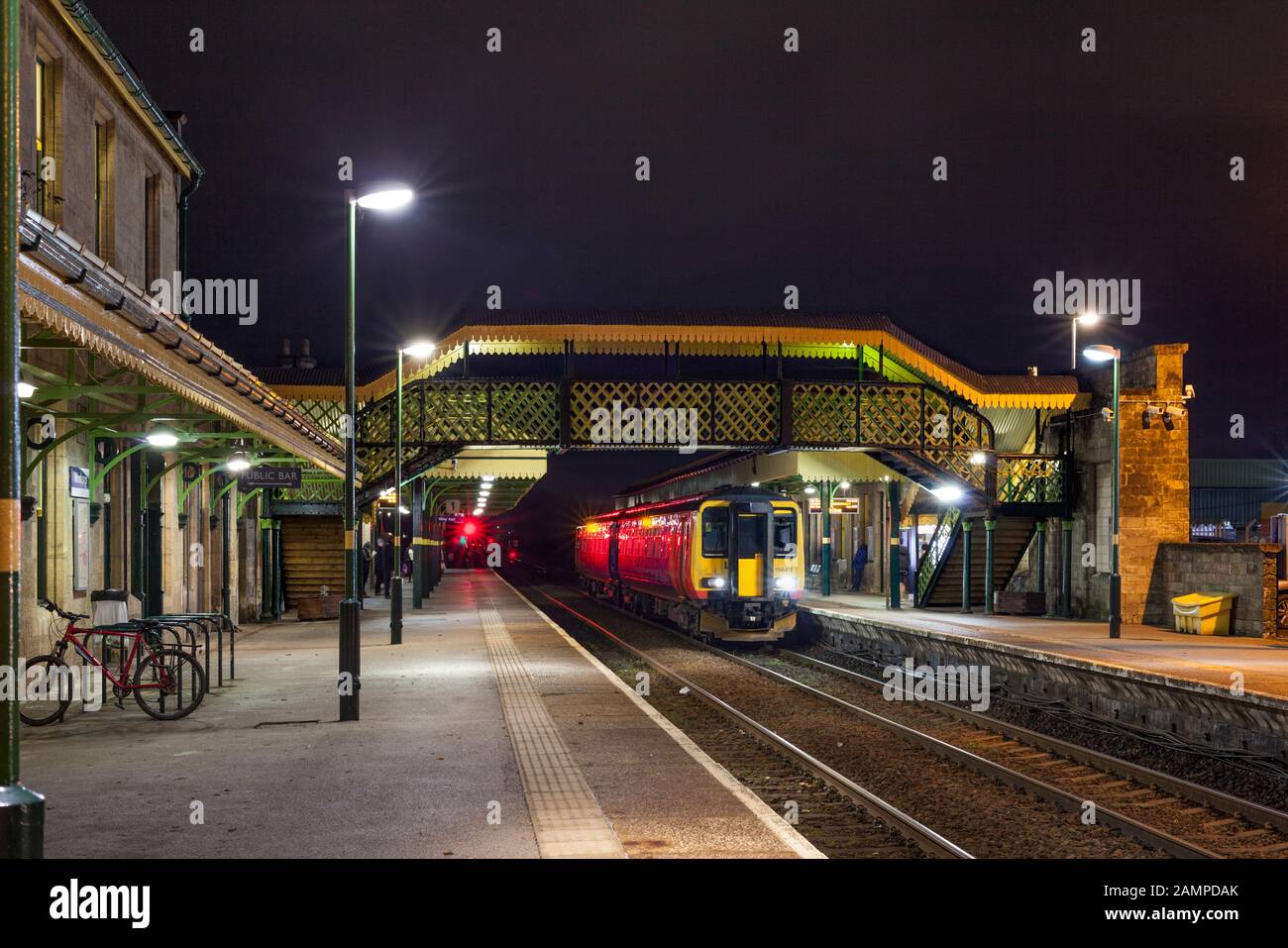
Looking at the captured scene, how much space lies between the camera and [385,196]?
474 inches

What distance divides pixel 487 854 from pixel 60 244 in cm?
438

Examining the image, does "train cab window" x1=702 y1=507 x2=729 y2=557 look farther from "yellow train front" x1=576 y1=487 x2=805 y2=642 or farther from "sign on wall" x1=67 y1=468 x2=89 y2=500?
"sign on wall" x1=67 y1=468 x2=89 y2=500

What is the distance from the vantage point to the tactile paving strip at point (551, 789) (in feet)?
23.4

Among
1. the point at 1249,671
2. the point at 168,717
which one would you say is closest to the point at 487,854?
the point at 168,717

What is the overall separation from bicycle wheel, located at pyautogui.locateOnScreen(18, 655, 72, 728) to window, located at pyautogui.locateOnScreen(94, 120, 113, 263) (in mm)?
7929

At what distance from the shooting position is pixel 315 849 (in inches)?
277

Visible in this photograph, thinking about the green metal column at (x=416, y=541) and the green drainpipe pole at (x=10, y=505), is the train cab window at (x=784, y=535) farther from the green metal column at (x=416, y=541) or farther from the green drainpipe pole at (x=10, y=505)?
the green drainpipe pole at (x=10, y=505)

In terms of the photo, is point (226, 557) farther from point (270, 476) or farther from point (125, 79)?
point (125, 79)

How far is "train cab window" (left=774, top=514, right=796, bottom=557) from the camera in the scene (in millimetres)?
24875

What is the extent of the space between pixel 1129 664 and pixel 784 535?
374 inches

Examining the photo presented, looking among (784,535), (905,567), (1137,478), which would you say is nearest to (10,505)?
(784,535)

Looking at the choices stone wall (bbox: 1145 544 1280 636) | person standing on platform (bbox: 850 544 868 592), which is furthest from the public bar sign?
person standing on platform (bbox: 850 544 868 592)
